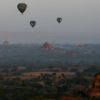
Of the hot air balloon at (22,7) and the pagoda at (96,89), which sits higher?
the hot air balloon at (22,7)

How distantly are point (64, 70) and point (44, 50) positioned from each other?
104 meters

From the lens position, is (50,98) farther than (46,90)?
No

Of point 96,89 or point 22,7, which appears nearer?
point 96,89

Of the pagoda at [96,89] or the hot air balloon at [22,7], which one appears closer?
the pagoda at [96,89]

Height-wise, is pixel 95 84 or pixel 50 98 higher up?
pixel 95 84

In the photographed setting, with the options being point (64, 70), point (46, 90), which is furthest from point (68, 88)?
point (64, 70)

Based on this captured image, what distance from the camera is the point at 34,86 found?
1661 inches

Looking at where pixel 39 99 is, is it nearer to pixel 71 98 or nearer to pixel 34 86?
pixel 71 98

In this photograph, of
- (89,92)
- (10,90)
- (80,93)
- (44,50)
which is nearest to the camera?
(89,92)

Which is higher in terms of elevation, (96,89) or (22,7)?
(22,7)

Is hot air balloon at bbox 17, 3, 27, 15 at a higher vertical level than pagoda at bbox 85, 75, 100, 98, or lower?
higher

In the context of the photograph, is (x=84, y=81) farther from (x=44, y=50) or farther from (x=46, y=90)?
(x=44, y=50)

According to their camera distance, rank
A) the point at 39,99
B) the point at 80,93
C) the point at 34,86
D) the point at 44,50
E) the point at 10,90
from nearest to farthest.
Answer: the point at 39,99, the point at 80,93, the point at 10,90, the point at 34,86, the point at 44,50

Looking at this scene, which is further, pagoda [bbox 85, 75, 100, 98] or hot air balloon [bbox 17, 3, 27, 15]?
hot air balloon [bbox 17, 3, 27, 15]
